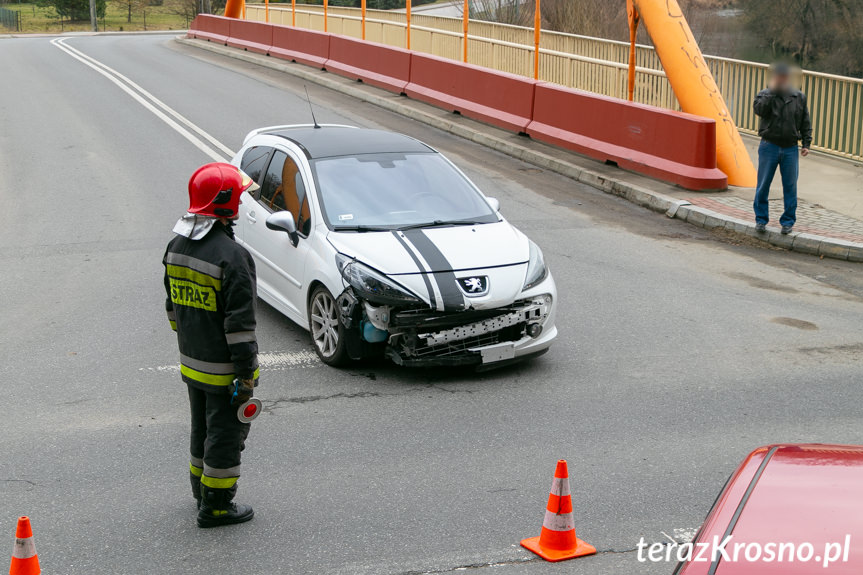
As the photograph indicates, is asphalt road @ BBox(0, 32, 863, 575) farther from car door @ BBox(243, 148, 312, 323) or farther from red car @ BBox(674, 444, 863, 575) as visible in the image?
red car @ BBox(674, 444, 863, 575)

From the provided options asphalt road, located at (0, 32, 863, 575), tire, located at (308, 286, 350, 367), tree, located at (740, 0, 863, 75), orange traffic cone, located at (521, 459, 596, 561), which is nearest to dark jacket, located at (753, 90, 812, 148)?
asphalt road, located at (0, 32, 863, 575)

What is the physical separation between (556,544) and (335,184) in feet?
14.6

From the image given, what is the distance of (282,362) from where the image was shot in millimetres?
8039

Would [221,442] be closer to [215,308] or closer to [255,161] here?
[215,308]

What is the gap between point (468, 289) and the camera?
7496 mm

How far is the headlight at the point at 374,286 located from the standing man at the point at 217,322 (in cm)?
214

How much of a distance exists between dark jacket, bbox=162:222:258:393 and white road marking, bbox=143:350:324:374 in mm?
2482

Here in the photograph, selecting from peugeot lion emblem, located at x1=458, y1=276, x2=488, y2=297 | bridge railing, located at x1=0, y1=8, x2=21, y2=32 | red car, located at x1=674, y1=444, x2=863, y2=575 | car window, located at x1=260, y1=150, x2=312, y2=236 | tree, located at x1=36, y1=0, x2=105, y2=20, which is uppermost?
tree, located at x1=36, y1=0, x2=105, y2=20

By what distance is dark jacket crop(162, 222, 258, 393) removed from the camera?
17.1ft

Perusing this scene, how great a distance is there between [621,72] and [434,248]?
12145 mm

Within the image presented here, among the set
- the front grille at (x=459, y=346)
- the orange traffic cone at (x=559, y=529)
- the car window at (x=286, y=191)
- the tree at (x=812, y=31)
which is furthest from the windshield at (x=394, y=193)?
the tree at (x=812, y=31)

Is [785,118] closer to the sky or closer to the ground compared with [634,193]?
closer to the sky

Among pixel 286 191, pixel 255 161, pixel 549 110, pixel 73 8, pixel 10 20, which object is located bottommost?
pixel 286 191

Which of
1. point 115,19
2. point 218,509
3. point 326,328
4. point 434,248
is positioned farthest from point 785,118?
point 115,19
